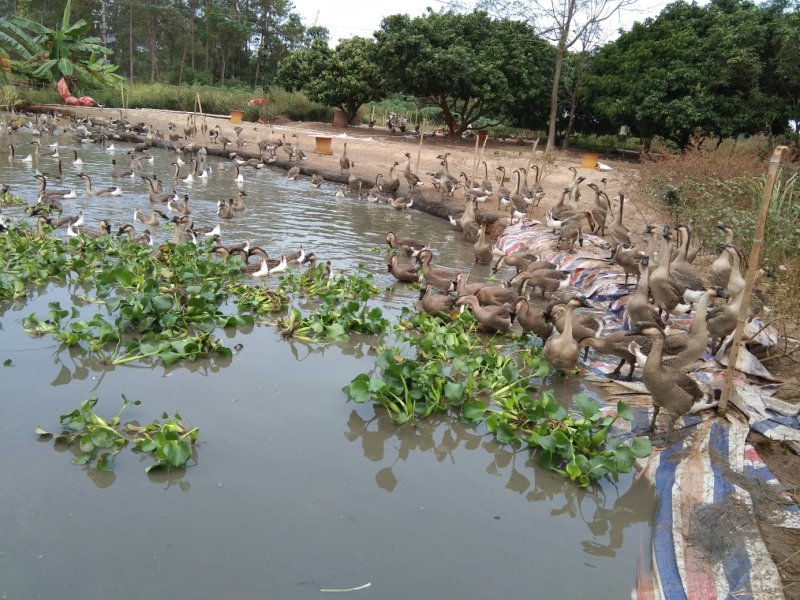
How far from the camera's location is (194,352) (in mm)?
7535

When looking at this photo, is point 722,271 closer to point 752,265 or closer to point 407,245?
point 752,265

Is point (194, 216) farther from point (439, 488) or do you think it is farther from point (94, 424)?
point (439, 488)

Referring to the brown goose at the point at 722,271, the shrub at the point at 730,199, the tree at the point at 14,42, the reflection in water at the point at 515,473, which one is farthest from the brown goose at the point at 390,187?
the tree at the point at 14,42

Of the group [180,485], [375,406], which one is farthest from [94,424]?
[375,406]

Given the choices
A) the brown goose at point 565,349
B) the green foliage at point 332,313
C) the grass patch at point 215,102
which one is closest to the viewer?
the brown goose at point 565,349

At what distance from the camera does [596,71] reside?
29.7m

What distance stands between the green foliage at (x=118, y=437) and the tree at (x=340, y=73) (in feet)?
98.2

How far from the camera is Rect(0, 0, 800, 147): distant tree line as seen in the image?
2256 cm

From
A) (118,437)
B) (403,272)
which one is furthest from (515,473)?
(403,272)

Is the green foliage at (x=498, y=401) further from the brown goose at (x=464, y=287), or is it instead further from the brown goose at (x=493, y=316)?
the brown goose at (x=464, y=287)

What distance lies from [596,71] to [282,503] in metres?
29.1

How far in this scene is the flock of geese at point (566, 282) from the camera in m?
6.99

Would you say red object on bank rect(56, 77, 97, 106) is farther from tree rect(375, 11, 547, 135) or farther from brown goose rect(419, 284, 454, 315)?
brown goose rect(419, 284, 454, 315)

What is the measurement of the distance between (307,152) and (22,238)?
1805 cm
